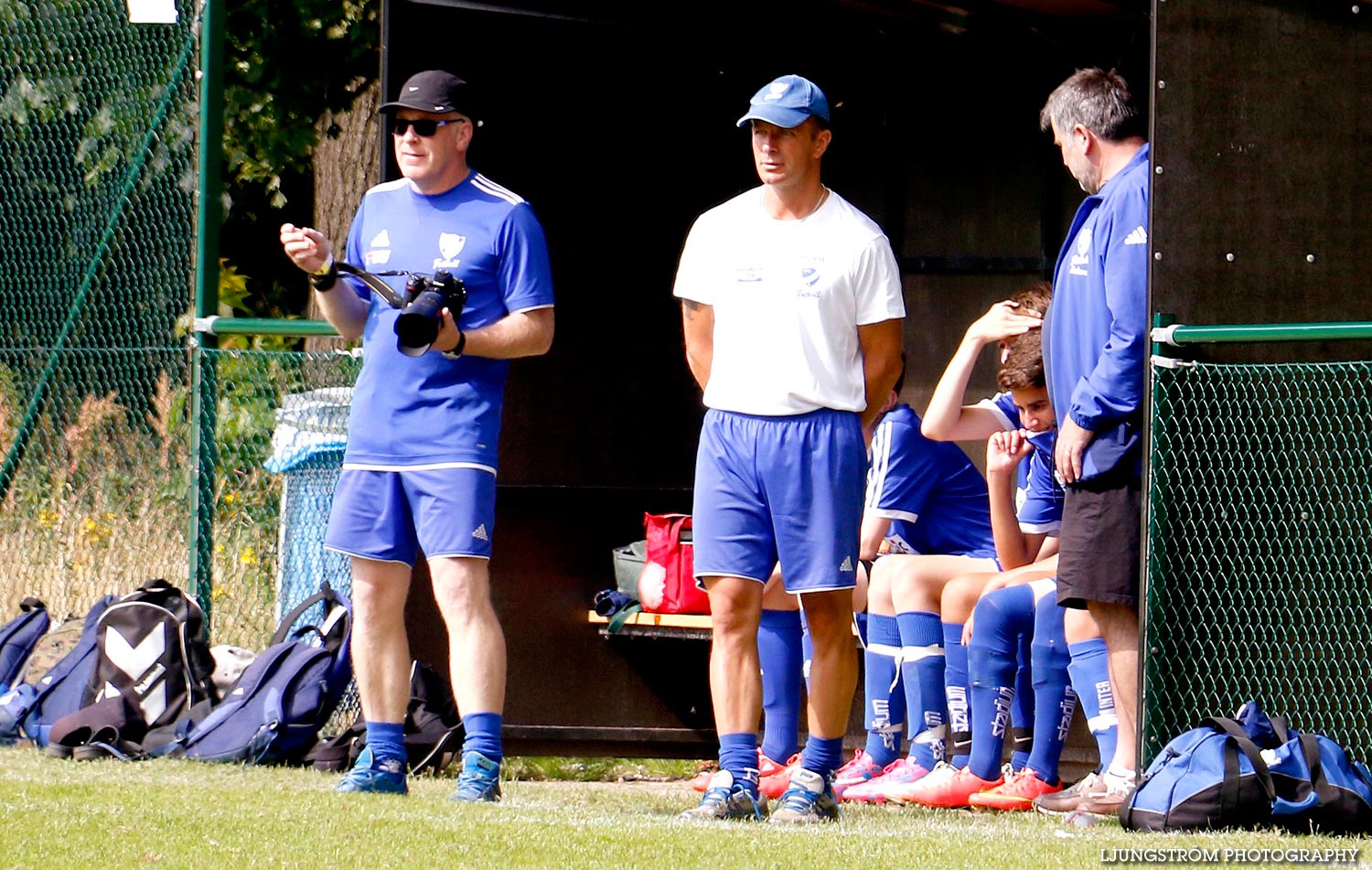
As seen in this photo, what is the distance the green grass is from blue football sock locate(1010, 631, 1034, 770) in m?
0.59

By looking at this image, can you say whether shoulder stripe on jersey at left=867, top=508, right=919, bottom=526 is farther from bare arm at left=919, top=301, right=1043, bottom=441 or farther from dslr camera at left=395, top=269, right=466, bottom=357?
dslr camera at left=395, top=269, right=466, bottom=357

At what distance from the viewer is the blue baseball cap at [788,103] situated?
4.84 meters

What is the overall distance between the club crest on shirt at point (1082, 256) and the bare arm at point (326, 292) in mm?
1903

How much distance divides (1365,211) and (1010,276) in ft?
7.97

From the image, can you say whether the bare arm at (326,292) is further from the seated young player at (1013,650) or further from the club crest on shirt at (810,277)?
the seated young player at (1013,650)

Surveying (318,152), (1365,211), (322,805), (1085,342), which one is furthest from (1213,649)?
(318,152)

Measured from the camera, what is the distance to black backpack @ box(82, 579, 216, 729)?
5.88 metres

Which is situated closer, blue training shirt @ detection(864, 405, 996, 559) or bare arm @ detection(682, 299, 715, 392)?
bare arm @ detection(682, 299, 715, 392)

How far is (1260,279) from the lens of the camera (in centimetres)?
495

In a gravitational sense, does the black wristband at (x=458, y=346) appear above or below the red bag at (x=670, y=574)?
above

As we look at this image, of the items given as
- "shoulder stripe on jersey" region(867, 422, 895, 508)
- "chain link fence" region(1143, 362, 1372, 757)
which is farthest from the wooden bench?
"chain link fence" region(1143, 362, 1372, 757)

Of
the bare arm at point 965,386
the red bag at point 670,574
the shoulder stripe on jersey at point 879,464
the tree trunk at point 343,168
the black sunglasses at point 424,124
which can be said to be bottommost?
the red bag at point 670,574

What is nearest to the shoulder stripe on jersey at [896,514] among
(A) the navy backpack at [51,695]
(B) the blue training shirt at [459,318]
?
(B) the blue training shirt at [459,318]

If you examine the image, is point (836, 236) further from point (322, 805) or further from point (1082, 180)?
point (322, 805)
